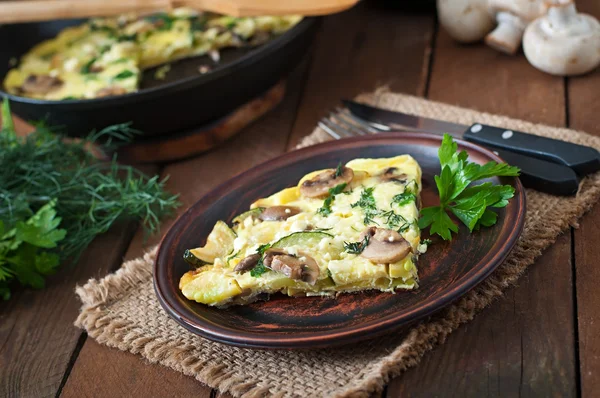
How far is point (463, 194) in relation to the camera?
211 cm

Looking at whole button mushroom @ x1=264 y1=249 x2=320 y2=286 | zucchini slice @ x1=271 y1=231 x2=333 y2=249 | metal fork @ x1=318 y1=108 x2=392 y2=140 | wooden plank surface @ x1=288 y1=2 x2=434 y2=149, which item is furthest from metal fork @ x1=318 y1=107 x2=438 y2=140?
whole button mushroom @ x1=264 y1=249 x2=320 y2=286

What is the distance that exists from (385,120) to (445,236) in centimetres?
87

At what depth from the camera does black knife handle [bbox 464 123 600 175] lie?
7.46 ft

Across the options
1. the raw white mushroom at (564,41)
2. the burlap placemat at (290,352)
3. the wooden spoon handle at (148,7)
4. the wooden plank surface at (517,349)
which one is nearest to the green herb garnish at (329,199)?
the burlap placemat at (290,352)

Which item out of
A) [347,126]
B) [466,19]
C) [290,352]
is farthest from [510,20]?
[290,352]

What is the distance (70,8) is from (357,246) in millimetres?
2080

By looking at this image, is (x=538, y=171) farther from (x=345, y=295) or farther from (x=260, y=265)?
(x=260, y=265)

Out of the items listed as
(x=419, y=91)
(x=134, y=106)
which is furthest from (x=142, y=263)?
(x=419, y=91)

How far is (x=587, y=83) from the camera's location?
2963 millimetres

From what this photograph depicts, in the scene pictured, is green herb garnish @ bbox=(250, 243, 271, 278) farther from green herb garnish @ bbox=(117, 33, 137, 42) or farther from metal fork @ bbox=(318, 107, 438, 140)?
green herb garnish @ bbox=(117, 33, 137, 42)

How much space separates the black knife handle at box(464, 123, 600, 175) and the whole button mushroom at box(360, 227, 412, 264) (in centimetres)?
69

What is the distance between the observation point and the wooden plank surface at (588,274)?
180 centimetres

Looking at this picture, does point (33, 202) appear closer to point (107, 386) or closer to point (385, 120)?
point (107, 386)

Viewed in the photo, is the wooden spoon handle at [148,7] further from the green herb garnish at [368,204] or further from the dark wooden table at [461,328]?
the green herb garnish at [368,204]
